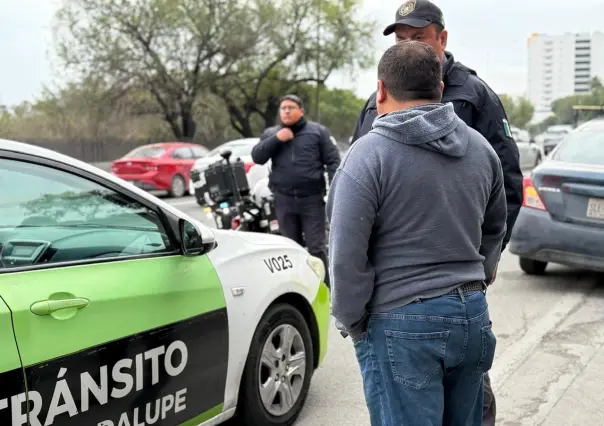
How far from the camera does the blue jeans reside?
2.02 m

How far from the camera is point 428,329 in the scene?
6.63ft

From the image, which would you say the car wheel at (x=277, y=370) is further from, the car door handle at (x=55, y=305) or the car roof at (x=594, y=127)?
the car roof at (x=594, y=127)

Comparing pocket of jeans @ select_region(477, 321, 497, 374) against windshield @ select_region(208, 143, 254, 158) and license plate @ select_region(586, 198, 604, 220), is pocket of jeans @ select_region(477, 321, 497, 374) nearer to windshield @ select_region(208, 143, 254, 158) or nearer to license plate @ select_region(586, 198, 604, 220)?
license plate @ select_region(586, 198, 604, 220)

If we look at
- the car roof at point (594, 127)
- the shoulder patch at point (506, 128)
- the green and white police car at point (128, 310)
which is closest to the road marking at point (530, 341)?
the green and white police car at point (128, 310)

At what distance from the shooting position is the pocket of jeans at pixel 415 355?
2.01m

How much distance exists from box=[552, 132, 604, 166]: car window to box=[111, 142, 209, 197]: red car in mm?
12522

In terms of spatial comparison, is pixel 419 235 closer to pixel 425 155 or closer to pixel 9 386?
pixel 425 155

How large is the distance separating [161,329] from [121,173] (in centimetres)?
1564

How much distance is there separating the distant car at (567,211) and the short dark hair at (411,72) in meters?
4.26

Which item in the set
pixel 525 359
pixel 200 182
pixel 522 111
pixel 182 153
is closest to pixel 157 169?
pixel 182 153

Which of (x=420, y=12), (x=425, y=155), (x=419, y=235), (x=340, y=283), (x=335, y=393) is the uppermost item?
(x=420, y=12)

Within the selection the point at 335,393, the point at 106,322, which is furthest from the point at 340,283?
the point at 335,393

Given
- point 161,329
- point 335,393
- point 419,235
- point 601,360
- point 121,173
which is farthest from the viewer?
point 121,173

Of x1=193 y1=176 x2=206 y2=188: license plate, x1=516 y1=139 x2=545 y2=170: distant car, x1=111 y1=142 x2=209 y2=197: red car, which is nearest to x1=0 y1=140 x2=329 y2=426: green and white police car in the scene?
x1=193 y1=176 x2=206 y2=188: license plate
